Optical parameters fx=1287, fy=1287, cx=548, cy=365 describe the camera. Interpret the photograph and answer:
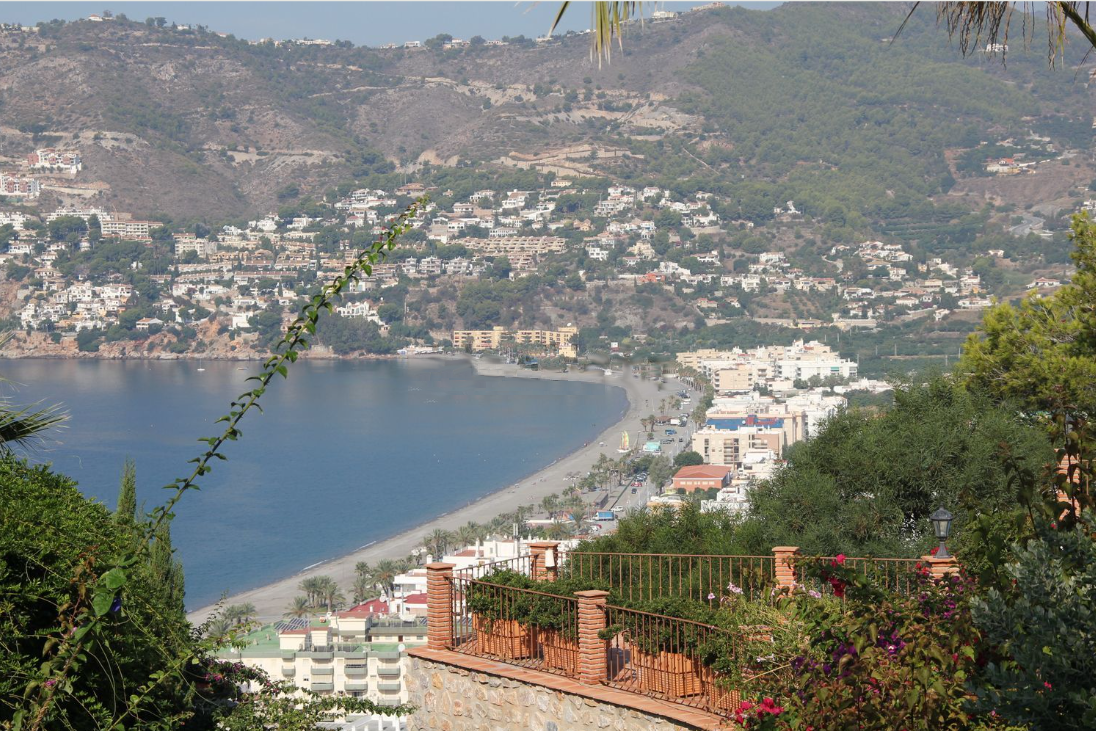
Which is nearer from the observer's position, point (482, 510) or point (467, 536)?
point (467, 536)

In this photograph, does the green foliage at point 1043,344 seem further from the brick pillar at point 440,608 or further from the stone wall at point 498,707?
the stone wall at point 498,707

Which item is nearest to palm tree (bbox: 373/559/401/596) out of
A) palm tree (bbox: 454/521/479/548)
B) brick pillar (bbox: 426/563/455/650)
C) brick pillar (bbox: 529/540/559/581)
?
palm tree (bbox: 454/521/479/548)

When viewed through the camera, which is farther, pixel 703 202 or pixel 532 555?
pixel 703 202

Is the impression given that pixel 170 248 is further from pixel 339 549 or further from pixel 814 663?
pixel 814 663

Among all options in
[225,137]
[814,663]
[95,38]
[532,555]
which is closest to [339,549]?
[532,555]

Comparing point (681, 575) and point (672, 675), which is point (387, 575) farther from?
point (672, 675)

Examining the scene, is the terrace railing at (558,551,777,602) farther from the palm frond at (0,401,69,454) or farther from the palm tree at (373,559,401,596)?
the palm tree at (373,559,401,596)

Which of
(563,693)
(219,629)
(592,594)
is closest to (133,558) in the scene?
(592,594)
